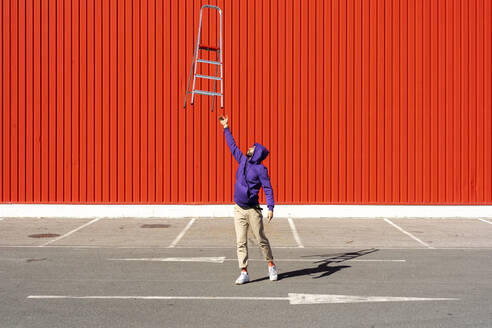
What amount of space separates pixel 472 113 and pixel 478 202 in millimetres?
2780

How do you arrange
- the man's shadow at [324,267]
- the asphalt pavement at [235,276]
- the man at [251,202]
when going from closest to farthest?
the asphalt pavement at [235,276] → the man at [251,202] → the man's shadow at [324,267]

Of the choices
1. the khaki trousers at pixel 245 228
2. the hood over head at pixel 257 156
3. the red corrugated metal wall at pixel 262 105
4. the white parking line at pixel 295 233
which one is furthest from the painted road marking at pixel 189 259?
the red corrugated metal wall at pixel 262 105

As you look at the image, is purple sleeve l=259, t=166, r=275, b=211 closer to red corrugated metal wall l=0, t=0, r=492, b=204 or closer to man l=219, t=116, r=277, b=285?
man l=219, t=116, r=277, b=285

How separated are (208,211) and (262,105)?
3.67 meters

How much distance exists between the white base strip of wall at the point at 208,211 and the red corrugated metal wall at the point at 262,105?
0.30 meters

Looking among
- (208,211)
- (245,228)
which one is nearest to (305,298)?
(245,228)

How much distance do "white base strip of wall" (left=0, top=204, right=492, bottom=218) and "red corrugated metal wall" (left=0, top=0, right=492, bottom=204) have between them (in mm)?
303

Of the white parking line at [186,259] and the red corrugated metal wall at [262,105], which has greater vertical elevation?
the red corrugated metal wall at [262,105]

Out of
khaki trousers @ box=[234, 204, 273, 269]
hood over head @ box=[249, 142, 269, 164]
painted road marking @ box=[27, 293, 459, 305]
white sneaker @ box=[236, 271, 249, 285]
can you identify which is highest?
hood over head @ box=[249, 142, 269, 164]

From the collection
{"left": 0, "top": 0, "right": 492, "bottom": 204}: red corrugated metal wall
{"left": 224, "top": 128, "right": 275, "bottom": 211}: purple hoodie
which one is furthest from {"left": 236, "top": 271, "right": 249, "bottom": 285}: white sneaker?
{"left": 0, "top": 0, "right": 492, "bottom": 204}: red corrugated metal wall

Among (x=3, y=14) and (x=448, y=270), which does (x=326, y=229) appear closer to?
(x=448, y=270)

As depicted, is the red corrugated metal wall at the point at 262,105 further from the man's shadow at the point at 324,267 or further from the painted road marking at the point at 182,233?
the man's shadow at the point at 324,267

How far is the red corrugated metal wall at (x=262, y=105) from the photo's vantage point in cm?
1927

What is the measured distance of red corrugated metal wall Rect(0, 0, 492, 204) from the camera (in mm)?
19266
